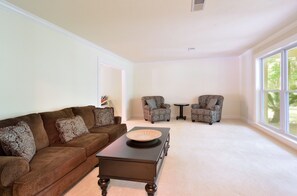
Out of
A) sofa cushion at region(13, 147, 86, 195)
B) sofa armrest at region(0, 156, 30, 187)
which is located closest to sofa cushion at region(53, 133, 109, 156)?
sofa cushion at region(13, 147, 86, 195)

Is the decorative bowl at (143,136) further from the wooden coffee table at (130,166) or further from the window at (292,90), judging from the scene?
the window at (292,90)

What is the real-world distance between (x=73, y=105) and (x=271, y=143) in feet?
14.0

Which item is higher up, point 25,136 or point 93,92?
point 93,92

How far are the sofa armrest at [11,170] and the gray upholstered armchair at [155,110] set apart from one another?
4514mm

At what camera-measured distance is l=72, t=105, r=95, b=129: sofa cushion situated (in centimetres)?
327

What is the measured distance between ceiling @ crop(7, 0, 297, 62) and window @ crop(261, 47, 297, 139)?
676 millimetres

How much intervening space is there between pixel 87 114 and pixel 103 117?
1.15 ft

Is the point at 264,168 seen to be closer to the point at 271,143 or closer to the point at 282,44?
the point at 271,143

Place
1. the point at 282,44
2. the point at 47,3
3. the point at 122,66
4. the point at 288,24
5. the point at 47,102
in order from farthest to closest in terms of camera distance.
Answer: the point at 122,66
the point at 282,44
the point at 288,24
the point at 47,102
the point at 47,3

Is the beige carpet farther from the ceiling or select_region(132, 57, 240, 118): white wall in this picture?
select_region(132, 57, 240, 118): white wall

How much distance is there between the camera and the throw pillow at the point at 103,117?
3541mm

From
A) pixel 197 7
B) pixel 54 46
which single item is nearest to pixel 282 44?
pixel 197 7

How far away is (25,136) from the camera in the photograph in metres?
1.92

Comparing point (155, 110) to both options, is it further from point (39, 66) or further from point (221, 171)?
point (39, 66)
